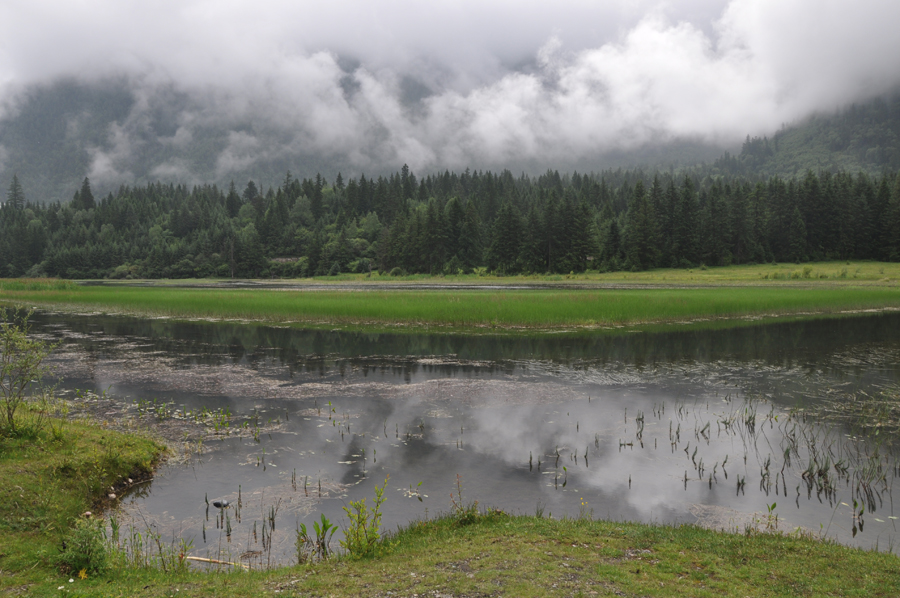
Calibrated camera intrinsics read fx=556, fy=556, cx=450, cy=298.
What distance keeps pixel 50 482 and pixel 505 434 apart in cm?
1093

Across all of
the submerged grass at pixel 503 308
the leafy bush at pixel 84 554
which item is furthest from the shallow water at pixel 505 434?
the submerged grass at pixel 503 308

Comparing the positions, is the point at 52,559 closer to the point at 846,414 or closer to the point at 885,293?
the point at 846,414

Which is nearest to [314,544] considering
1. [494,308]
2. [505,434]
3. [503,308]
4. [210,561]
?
[210,561]

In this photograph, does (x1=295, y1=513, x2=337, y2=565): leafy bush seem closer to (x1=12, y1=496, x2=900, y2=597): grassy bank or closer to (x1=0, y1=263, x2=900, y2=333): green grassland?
(x1=12, y1=496, x2=900, y2=597): grassy bank

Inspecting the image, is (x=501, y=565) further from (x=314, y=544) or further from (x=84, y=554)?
(x=84, y=554)

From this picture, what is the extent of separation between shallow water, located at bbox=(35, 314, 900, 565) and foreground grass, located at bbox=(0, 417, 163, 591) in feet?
2.64

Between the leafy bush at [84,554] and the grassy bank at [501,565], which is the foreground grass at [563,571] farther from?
the leafy bush at [84,554]

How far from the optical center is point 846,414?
17.5 m

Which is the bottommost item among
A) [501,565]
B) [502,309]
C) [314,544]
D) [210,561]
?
[314,544]

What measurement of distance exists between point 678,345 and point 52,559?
3159 cm

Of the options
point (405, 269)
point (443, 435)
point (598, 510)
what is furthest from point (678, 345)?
point (405, 269)

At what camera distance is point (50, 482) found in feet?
36.6

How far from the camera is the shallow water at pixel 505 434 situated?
11203mm

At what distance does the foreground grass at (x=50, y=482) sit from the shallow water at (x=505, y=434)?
2.64 ft
